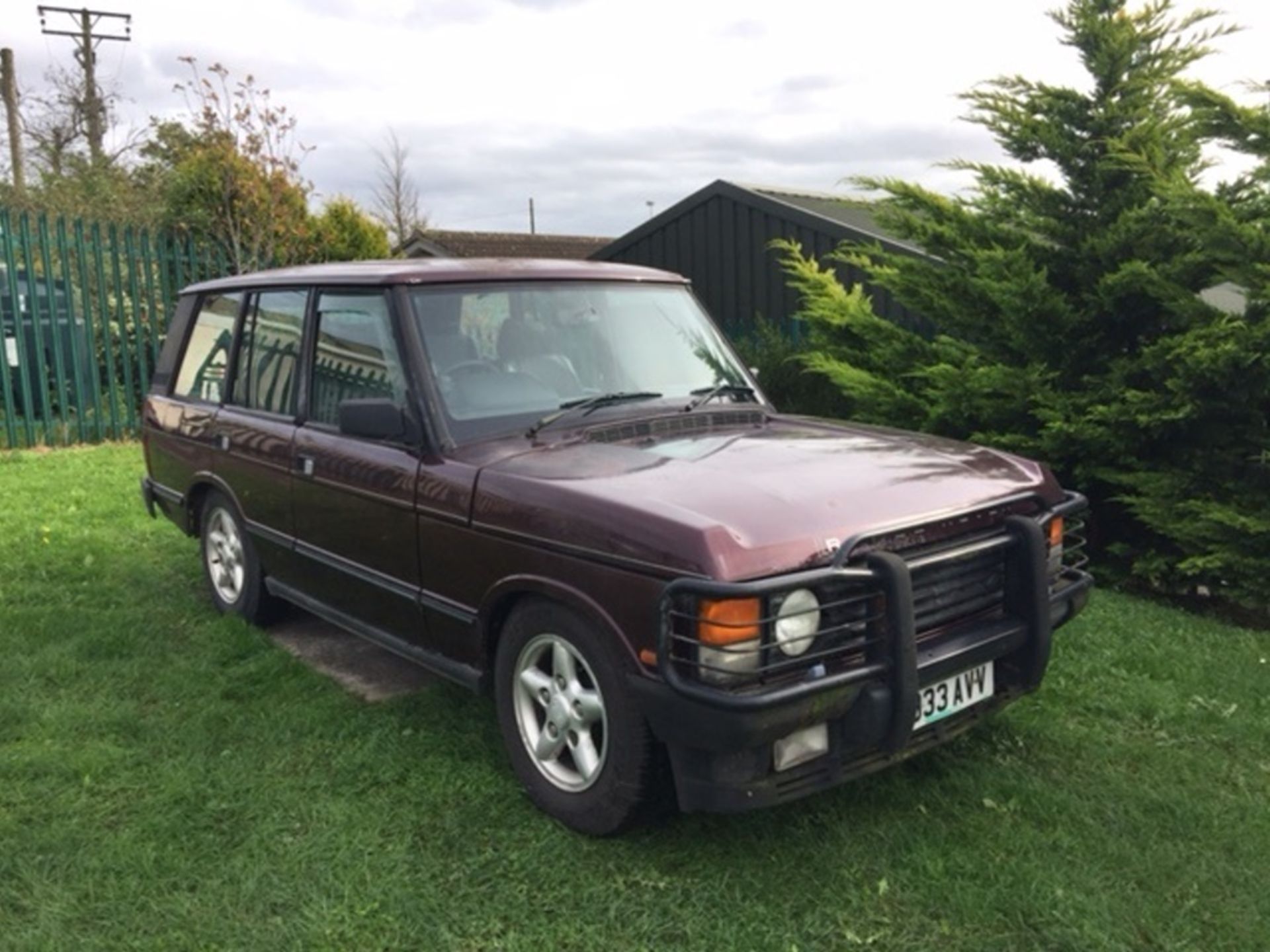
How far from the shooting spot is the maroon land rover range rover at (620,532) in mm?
2854

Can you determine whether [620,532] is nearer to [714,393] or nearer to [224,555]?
[714,393]

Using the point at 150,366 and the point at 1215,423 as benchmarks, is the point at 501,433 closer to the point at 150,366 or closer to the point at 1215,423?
the point at 1215,423

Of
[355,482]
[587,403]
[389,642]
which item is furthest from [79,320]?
[587,403]

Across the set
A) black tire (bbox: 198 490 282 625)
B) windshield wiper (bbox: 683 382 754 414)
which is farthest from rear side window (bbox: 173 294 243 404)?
windshield wiper (bbox: 683 382 754 414)

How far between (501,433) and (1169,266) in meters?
4.32

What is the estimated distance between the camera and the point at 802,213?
10.2 meters

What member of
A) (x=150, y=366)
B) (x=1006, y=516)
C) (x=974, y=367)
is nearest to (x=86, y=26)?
(x=150, y=366)

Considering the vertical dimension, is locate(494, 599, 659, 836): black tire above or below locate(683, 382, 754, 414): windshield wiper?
below

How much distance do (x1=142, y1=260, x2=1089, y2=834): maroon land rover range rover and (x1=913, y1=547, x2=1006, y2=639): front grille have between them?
Result: 0.04 ft

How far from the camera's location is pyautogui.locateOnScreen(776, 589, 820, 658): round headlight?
284cm

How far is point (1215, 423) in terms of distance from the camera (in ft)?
19.1

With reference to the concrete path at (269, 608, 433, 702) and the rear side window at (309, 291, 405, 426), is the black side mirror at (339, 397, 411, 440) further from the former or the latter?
the concrete path at (269, 608, 433, 702)

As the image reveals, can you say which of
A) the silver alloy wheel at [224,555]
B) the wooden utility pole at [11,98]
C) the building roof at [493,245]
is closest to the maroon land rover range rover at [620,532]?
the silver alloy wheel at [224,555]

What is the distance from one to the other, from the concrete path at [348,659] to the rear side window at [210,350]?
1.26m
